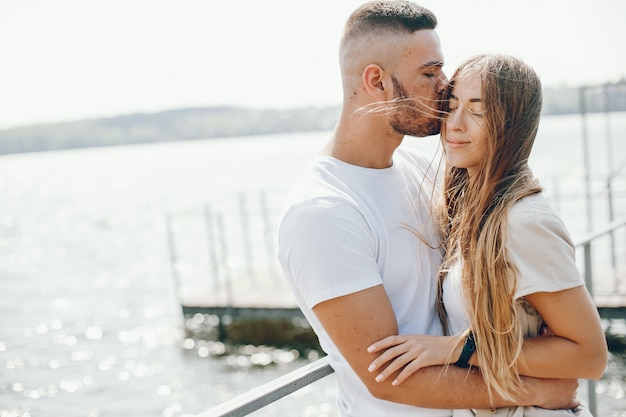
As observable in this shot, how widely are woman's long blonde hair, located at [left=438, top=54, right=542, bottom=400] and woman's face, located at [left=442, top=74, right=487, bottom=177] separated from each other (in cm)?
2

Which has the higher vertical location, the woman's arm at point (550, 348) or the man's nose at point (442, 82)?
the man's nose at point (442, 82)

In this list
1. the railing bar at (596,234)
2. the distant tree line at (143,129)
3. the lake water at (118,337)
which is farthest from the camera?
the distant tree line at (143,129)

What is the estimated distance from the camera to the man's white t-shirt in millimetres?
1665

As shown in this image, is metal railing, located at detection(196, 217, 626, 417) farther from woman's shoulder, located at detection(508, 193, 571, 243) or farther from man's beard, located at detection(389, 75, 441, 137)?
man's beard, located at detection(389, 75, 441, 137)

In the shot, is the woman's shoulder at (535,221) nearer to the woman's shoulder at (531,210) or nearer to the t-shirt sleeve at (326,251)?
the woman's shoulder at (531,210)

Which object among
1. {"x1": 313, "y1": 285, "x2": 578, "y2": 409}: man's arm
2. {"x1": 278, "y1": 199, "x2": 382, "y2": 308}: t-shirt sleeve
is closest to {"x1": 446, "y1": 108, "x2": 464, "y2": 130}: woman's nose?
{"x1": 278, "y1": 199, "x2": 382, "y2": 308}: t-shirt sleeve

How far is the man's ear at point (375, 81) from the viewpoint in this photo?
205cm

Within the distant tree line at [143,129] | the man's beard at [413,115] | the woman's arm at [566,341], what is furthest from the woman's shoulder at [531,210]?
the distant tree line at [143,129]

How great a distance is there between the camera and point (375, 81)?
207cm

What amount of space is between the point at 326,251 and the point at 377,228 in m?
0.25

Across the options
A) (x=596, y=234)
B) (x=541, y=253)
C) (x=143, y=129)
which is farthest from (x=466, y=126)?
(x=143, y=129)

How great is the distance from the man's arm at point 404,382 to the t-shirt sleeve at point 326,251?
0.03m

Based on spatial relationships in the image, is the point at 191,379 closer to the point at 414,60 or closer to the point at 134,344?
the point at 134,344

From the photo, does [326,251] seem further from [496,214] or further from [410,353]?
[496,214]
